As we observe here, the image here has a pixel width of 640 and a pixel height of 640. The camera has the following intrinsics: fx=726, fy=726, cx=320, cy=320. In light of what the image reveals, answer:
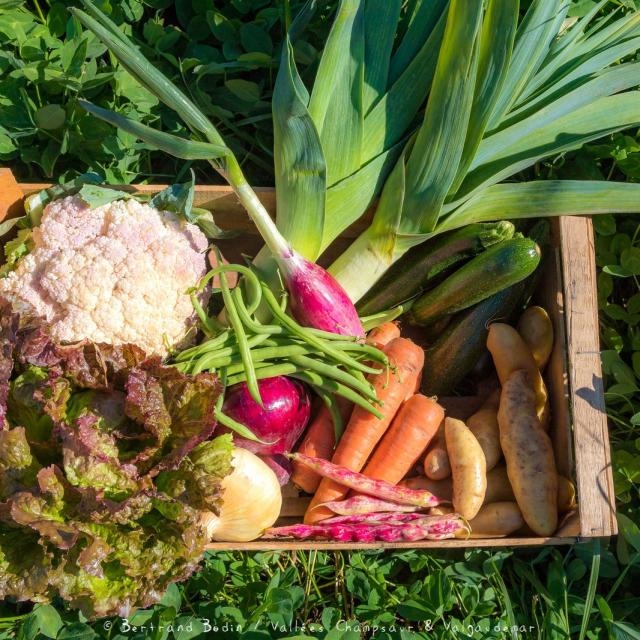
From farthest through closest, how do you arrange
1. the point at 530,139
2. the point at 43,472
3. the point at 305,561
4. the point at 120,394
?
the point at 305,561 → the point at 530,139 → the point at 120,394 → the point at 43,472

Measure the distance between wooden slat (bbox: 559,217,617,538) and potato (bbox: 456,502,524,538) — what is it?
190 mm

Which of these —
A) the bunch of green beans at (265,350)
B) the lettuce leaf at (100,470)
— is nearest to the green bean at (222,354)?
the bunch of green beans at (265,350)

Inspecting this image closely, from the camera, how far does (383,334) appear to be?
6.73 ft

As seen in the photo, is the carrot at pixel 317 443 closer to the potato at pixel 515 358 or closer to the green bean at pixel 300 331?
the green bean at pixel 300 331

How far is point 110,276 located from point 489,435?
3.54 ft

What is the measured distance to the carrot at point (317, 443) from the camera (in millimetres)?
1976

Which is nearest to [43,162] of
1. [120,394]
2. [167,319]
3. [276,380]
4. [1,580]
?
[167,319]

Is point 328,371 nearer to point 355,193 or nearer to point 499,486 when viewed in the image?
point 355,193

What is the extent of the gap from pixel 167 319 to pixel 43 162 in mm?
657

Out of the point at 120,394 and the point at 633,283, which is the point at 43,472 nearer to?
the point at 120,394

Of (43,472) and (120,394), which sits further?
(120,394)

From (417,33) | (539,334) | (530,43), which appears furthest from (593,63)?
(539,334)

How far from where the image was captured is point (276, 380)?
187 cm

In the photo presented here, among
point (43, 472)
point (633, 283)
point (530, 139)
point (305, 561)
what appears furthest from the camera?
point (633, 283)
